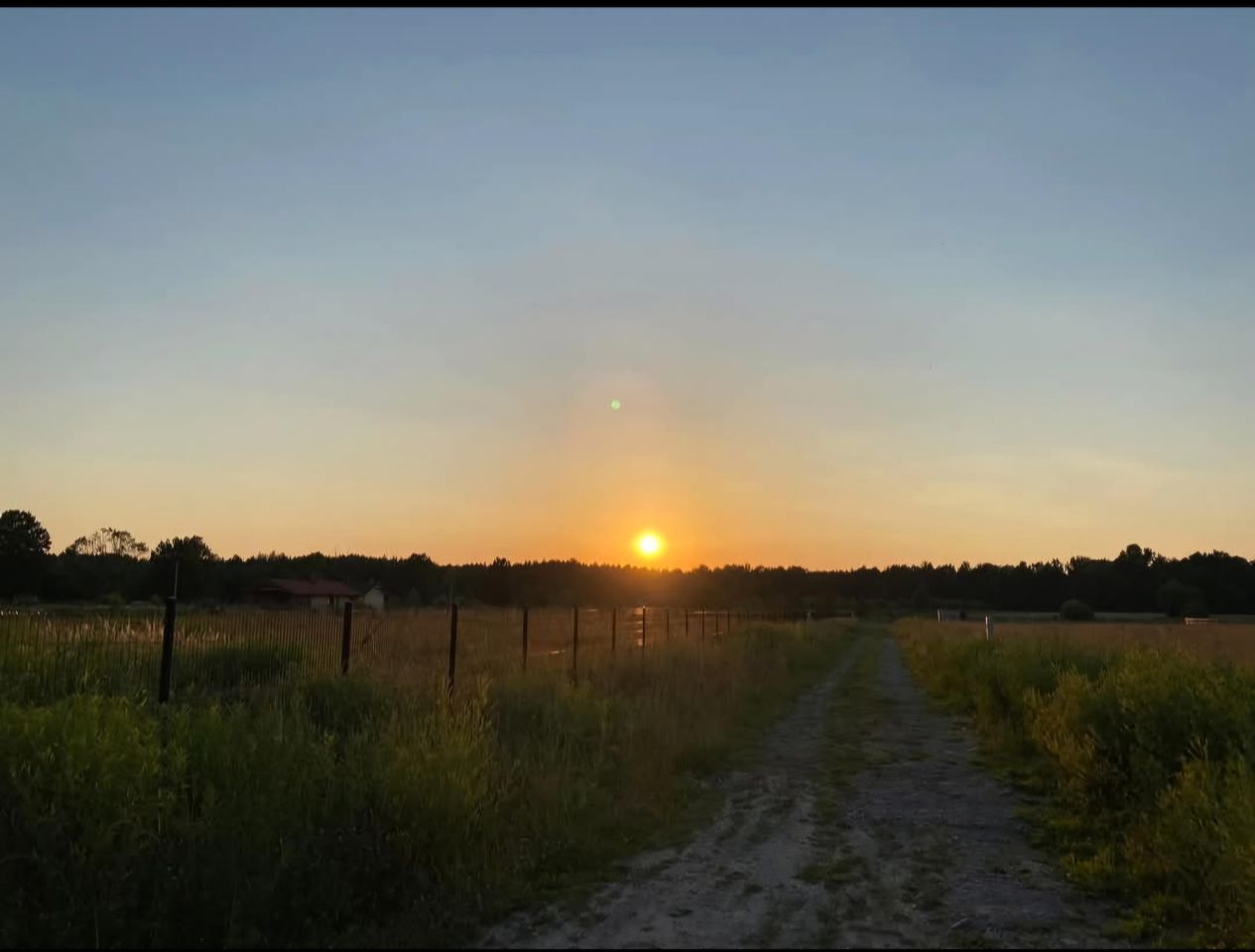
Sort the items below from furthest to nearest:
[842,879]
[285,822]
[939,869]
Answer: [939,869] < [842,879] < [285,822]

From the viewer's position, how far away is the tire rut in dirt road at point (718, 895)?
5.43m

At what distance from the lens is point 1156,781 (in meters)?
8.24

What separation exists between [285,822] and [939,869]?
4766 millimetres

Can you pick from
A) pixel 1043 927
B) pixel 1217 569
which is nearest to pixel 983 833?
pixel 1043 927

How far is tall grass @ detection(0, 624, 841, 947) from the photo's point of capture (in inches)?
215

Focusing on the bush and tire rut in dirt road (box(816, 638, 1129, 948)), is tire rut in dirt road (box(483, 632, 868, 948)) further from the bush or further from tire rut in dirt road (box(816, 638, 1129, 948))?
the bush

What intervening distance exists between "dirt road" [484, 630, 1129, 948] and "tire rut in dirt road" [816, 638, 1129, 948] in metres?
0.01

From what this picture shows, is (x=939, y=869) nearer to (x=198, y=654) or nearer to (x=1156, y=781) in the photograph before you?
(x=1156, y=781)

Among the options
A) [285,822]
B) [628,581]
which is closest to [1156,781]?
[285,822]

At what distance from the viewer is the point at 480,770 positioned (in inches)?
310

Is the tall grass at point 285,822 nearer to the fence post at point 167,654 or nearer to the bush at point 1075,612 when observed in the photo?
the fence post at point 167,654

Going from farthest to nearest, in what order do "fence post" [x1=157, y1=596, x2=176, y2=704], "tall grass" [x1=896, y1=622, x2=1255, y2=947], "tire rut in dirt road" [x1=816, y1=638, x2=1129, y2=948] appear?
"fence post" [x1=157, y1=596, x2=176, y2=704], "tall grass" [x1=896, y1=622, x2=1255, y2=947], "tire rut in dirt road" [x1=816, y1=638, x2=1129, y2=948]

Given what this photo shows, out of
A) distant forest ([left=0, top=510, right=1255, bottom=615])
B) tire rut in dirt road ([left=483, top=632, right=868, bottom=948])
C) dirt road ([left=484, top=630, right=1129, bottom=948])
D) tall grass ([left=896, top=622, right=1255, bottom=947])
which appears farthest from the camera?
distant forest ([left=0, top=510, right=1255, bottom=615])

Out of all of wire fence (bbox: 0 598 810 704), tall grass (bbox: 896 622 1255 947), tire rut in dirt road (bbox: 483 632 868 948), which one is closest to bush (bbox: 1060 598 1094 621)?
tall grass (bbox: 896 622 1255 947)
